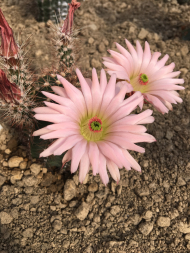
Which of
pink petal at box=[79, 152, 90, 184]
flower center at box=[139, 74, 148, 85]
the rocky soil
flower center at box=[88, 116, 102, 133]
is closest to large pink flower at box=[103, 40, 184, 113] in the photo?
flower center at box=[139, 74, 148, 85]

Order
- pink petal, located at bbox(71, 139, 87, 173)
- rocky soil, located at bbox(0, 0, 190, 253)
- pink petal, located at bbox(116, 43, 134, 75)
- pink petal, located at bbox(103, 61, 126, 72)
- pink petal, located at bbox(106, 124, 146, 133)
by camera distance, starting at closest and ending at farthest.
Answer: pink petal, located at bbox(71, 139, 87, 173) < pink petal, located at bbox(106, 124, 146, 133) < pink petal, located at bbox(103, 61, 126, 72) < pink petal, located at bbox(116, 43, 134, 75) < rocky soil, located at bbox(0, 0, 190, 253)

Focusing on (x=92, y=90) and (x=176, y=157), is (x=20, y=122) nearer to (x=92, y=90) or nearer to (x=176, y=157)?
(x=92, y=90)

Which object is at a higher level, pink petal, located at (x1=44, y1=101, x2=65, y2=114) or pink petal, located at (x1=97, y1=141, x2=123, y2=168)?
pink petal, located at (x1=44, y1=101, x2=65, y2=114)

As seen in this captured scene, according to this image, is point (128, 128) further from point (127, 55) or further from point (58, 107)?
point (127, 55)

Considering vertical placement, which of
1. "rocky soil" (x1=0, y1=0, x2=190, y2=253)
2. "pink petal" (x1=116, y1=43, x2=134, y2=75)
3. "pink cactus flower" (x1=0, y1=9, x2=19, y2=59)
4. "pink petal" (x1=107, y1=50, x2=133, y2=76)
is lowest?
"rocky soil" (x1=0, y1=0, x2=190, y2=253)

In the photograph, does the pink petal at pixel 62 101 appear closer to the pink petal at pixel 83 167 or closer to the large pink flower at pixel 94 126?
the large pink flower at pixel 94 126

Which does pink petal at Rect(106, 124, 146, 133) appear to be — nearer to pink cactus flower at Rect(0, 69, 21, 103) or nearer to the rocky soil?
pink cactus flower at Rect(0, 69, 21, 103)

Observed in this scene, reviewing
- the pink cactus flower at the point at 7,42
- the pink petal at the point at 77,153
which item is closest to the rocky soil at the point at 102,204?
the pink petal at the point at 77,153
